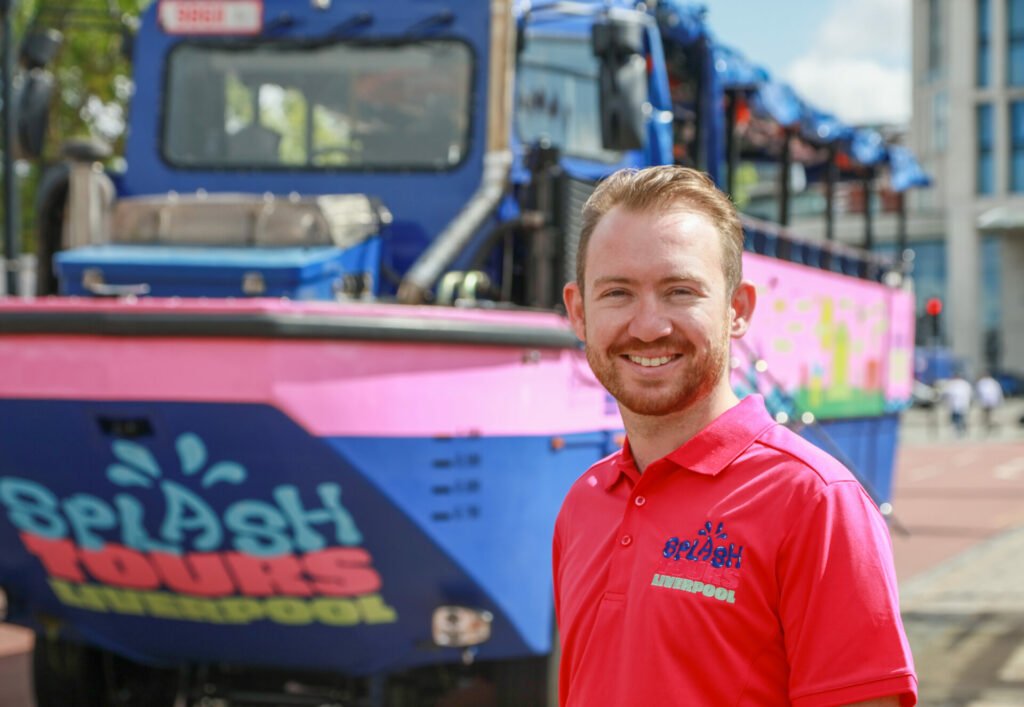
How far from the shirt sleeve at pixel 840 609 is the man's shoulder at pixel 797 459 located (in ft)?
0.08

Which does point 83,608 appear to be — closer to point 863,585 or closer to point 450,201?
point 450,201

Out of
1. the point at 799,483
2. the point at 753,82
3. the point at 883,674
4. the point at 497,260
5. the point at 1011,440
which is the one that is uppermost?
the point at 753,82

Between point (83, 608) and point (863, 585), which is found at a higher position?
point (863, 585)

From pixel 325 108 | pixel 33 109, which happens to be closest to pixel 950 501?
pixel 325 108

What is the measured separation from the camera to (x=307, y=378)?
192 inches

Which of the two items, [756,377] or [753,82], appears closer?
[756,377]

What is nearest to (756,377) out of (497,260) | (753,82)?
(497,260)

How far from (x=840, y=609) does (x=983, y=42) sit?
69748mm

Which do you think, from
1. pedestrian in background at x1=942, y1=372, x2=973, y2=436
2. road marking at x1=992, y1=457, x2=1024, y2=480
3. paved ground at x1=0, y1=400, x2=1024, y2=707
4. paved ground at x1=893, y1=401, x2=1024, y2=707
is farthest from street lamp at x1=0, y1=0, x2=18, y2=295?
pedestrian in background at x1=942, y1=372, x2=973, y2=436

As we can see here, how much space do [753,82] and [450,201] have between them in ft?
8.50

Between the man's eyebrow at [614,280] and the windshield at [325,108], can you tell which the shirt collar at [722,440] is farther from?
the windshield at [325,108]

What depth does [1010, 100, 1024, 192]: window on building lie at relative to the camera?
67.0 metres

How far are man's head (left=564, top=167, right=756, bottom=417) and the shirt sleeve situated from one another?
0.84ft

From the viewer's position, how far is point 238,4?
6699 millimetres
